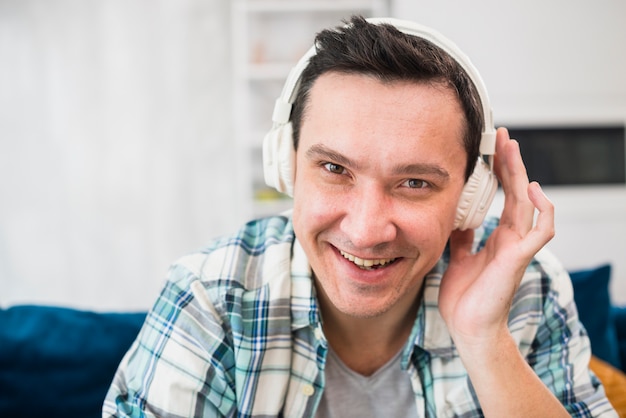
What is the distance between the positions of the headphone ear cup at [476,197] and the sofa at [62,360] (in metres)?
0.80

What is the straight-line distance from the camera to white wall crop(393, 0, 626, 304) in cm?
314

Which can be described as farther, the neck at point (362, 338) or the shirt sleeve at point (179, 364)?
the neck at point (362, 338)

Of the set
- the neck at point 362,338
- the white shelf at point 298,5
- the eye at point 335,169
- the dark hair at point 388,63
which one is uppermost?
the white shelf at point 298,5

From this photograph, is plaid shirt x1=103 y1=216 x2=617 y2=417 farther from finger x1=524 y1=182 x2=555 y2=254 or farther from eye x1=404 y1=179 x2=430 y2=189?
eye x1=404 y1=179 x2=430 y2=189

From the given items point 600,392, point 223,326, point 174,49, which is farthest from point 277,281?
point 174,49

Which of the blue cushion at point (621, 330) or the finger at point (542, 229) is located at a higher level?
the finger at point (542, 229)

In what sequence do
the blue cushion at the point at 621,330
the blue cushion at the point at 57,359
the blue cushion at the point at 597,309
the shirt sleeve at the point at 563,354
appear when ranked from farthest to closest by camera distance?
the blue cushion at the point at 621,330, the blue cushion at the point at 597,309, the blue cushion at the point at 57,359, the shirt sleeve at the point at 563,354

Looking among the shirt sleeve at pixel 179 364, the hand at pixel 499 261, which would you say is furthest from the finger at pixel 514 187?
the shirt sleeve at pixel 179 364

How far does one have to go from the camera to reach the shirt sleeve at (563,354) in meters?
1.17

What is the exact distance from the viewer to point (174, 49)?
363 centimetres

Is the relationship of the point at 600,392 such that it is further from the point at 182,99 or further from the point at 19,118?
the point at 19,118

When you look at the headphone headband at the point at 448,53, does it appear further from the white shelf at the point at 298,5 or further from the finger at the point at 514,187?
the white shelf at the point at 298,5

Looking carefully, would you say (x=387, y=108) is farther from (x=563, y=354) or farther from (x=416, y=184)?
(x=563, y=354)

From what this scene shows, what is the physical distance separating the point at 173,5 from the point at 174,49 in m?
0.27
